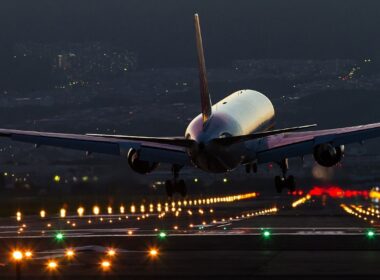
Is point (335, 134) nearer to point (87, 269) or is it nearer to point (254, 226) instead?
point (254, 226)

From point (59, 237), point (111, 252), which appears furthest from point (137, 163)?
point (111, 252)

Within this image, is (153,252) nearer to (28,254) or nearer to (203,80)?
(28,254)

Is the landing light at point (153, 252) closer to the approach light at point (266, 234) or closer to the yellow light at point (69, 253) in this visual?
the yellow light at point (69, 253)

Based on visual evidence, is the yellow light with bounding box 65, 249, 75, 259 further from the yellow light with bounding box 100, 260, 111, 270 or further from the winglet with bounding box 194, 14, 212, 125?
the winglet with bounding box 194, 14, 212, 125

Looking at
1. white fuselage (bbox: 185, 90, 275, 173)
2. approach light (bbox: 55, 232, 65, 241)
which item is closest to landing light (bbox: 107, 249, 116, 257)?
approach light (bbox: 55, 232, 65, 241)

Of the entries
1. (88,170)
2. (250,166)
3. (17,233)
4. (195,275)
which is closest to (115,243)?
(17,233)

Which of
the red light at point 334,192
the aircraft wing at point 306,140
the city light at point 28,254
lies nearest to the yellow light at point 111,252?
the city light at point 28,254
